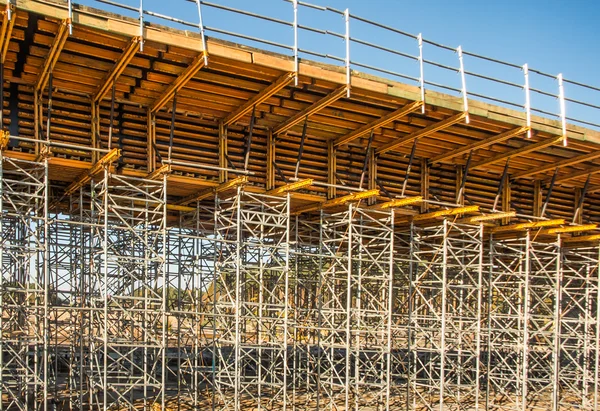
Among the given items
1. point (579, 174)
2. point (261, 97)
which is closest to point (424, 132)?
point (261, 97)

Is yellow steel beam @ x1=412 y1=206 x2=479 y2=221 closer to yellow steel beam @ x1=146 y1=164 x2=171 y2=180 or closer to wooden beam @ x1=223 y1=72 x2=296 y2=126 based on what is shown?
wooden beam @ x1=223 y1=72 x2=296 y2=126

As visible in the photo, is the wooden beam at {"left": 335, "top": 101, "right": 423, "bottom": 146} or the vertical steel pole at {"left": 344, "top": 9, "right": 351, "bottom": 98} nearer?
the vertical steel pole at {"left": 344, "top": 9, "right": 351, "bottom": 98}

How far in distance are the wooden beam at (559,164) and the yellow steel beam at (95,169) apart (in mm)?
13762

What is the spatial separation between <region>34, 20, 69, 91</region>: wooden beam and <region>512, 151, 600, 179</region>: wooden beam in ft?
49.2

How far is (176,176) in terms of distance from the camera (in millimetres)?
16625

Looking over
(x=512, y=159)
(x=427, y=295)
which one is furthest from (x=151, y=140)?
(x=427, y=295)

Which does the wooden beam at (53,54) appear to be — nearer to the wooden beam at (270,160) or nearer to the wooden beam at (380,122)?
the wooden beam at (270,160)

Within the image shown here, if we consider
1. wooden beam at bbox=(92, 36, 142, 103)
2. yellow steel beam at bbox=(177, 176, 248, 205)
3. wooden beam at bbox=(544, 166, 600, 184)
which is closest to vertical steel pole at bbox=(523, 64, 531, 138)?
wooden beam at bbox=(544, 166, 600, 184)

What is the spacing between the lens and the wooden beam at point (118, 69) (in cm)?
1359

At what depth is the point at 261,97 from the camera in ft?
53.3

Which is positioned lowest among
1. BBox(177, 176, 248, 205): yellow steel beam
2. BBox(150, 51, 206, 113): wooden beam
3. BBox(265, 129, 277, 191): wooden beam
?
BBox(177, 176, 248, 205): yellow steel beam

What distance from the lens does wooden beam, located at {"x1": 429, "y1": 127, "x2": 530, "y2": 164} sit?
18550 mm

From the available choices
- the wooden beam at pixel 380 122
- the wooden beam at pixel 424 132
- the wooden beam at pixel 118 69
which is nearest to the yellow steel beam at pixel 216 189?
the wooden beam at pixel 118 69

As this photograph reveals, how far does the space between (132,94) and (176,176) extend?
219 centimetres
